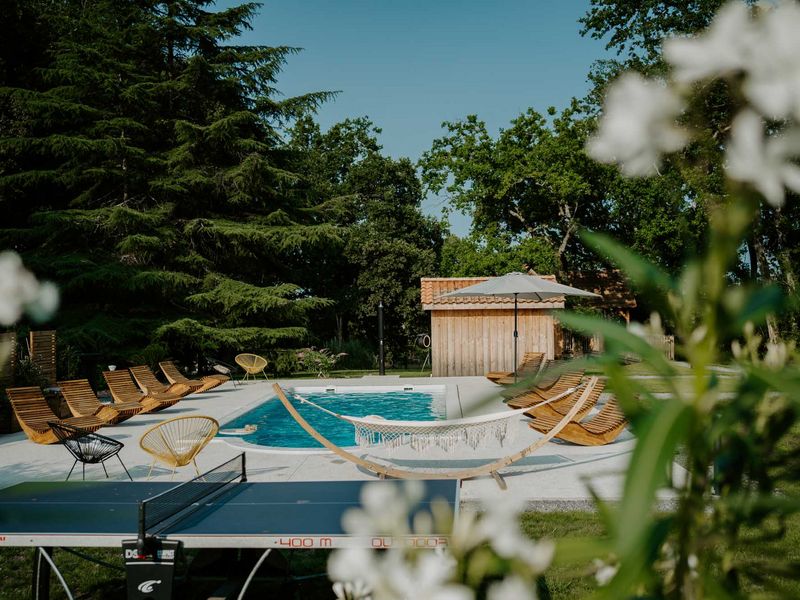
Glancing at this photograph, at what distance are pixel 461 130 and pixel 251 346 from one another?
1233 centimetres

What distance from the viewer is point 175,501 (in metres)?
4.45

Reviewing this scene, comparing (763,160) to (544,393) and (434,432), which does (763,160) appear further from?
(544,393)

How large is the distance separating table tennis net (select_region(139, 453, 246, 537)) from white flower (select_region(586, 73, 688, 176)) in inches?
148

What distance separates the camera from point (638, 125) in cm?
62

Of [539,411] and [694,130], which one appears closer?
[694,130]

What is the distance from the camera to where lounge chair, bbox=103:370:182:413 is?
12820mm

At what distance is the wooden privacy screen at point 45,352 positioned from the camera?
553 inches

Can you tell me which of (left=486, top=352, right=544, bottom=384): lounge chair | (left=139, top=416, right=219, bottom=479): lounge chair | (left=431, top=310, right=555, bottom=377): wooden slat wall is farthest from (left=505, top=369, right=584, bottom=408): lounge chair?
(left=431, top=310, right=555, bottom=377): wooden slat wall

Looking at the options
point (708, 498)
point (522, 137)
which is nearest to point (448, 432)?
point (708, 498)

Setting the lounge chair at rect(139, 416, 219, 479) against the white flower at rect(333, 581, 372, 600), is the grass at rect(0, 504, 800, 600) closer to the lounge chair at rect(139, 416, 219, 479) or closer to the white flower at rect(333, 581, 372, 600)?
the lounge chair at rect(139, 416, 219, 479)

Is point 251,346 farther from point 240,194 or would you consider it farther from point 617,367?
point 617,367

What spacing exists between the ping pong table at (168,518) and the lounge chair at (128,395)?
300 inches

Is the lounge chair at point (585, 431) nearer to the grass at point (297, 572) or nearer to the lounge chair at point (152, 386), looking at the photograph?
the grass at point (297, 572)

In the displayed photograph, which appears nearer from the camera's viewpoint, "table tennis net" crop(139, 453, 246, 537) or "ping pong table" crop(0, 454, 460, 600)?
"ping pong table" crop(0, 454, 460, 600)
